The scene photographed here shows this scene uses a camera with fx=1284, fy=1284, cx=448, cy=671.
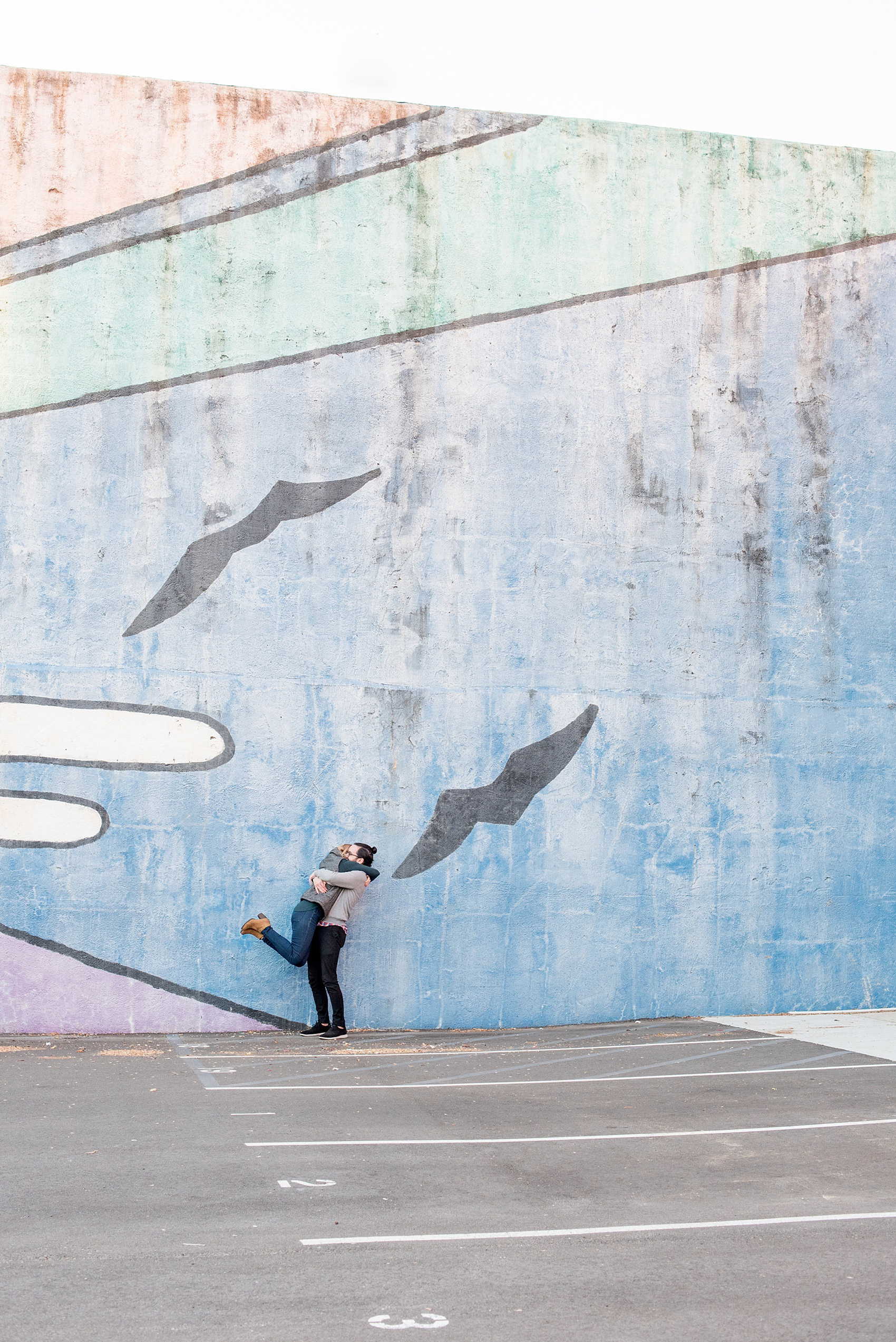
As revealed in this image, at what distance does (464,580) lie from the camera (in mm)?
12391

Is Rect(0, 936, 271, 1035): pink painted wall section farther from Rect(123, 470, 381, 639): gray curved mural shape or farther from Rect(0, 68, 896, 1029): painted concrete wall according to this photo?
Rect(123, 470, 381, 639): gray curved mural shape

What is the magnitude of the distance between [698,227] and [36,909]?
30.4 ft

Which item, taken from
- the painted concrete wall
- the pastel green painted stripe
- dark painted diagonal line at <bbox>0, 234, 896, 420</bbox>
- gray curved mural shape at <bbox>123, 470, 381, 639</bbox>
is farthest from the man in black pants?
the pastel green painted stripe

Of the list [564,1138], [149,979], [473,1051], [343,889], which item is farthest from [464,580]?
[564,1138]

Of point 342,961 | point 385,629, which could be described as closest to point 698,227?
point 385,629

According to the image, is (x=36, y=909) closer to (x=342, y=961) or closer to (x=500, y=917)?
(x=342, y=961)

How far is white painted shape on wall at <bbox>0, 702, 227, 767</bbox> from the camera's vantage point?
11.5 meters

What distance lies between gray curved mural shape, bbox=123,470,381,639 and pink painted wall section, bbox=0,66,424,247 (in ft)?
10.3

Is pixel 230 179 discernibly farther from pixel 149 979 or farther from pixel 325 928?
pixel 149 979

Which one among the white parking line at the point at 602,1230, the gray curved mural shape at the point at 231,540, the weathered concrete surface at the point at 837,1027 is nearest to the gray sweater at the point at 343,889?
the gray curved mural shape at the point at 231,540

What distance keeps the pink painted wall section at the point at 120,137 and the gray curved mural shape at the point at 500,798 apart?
245 inches

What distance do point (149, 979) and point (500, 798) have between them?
361 centimetres

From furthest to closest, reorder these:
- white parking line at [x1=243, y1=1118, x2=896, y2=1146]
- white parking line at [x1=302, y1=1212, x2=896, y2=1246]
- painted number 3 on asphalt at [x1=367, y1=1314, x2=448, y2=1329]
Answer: white parking line at [x1=243, y1=1118, x2=896, y2=1146]
white parking line at [x1=302, y1=1212, x2=896, y2=1246]
painted number 3 on asphalt at [x1=367, y1=1314, x2=448, y2=1329]

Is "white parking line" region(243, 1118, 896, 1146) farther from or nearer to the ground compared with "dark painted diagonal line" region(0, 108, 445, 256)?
nearer to the ground
